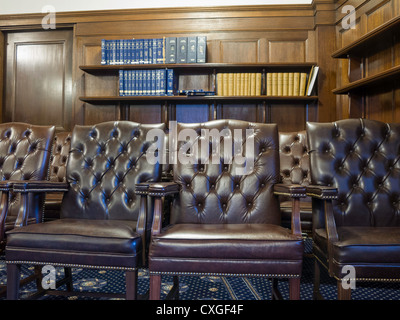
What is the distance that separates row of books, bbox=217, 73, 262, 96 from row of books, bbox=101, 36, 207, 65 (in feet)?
1.00

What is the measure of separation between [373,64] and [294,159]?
123 cm

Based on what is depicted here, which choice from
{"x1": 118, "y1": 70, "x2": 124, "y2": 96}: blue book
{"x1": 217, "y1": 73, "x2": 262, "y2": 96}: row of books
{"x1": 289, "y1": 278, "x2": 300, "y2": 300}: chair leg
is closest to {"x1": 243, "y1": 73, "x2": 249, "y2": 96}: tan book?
{"x1": 217, "y1": 73, "x2": 262, "y2": 96}: row of books

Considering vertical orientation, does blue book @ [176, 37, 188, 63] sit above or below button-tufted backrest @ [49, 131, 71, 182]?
above

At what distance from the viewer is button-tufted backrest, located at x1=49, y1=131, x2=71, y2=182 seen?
3002 mm

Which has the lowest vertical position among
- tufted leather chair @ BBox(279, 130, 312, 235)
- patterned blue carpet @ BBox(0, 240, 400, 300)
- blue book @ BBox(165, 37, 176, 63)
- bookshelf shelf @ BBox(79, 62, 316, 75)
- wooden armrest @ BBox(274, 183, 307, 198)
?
patterned blue carpet @ BBox(0, 240, 400, 300)

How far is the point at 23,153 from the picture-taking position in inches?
79.2

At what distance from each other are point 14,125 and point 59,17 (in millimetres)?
2422

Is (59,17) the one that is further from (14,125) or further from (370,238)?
(370,238)

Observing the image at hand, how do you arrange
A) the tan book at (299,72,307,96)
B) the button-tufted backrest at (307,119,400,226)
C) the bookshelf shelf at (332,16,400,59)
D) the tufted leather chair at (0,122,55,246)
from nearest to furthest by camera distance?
the button-tufted backrest at (307,119,400,226), the tufted leather chair at (0,122,55,246), the bookshelf shelf at (332,16,400,59), the tan book at (299,72,307,96)

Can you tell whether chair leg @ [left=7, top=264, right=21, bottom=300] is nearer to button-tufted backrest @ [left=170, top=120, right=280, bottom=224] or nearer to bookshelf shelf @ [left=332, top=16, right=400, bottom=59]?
button-tufted backrest @ [left=170, top=120, right=280, bottom=224]

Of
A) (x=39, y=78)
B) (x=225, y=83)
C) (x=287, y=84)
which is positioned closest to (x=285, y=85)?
(x=287, y=84)

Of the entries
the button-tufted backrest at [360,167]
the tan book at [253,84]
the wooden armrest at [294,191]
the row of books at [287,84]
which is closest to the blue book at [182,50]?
the tan book at [253,84]

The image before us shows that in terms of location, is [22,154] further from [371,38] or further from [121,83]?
[371,38]

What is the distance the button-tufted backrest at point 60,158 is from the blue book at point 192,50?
4.90 feet
